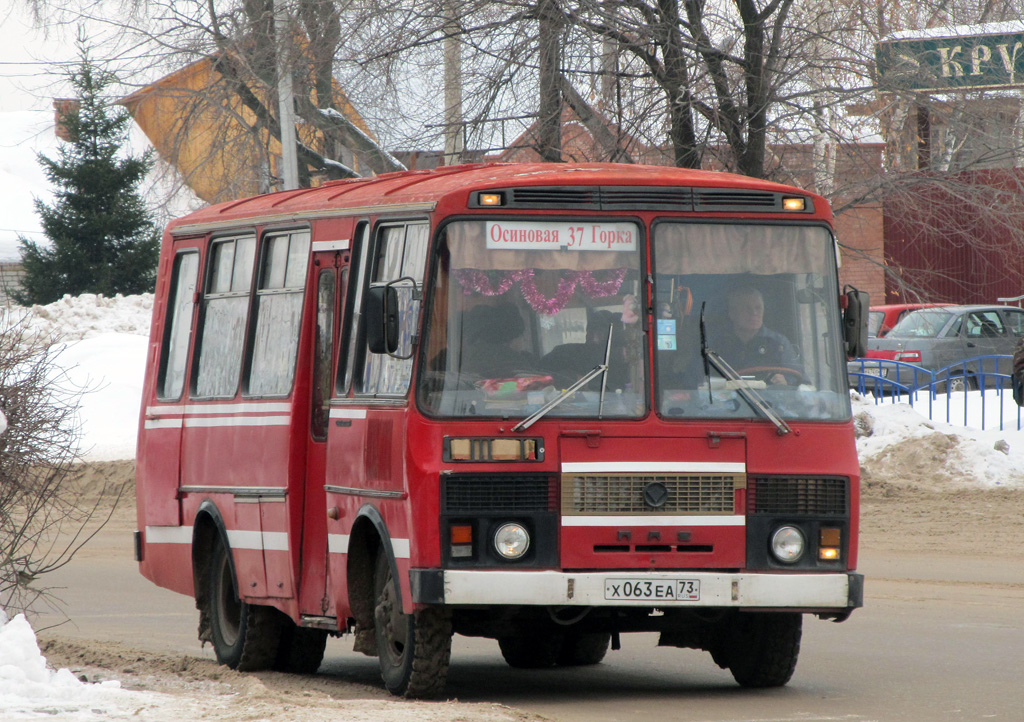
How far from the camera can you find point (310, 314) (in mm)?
9625

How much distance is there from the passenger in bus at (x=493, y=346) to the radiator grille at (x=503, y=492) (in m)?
0.49

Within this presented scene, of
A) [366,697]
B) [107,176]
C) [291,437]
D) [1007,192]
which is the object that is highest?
[107,176]

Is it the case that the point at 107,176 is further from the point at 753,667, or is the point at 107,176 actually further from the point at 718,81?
the point at 753,667

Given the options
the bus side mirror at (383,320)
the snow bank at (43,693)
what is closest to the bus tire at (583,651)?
the bus side mirror at (383,320)

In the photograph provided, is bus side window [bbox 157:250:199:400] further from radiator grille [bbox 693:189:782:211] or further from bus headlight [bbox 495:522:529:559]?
radiator grille [bbox 693:189:782:211]

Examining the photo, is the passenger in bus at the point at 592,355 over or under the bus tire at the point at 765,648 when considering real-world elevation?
over

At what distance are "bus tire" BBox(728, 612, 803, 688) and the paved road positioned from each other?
105 millimetres

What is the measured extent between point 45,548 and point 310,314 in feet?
31.6

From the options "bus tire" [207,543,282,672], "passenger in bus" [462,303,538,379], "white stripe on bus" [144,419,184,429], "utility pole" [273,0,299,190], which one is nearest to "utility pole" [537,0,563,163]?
"utility pole" [273,0,299,190]

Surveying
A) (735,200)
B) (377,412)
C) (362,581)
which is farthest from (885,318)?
(377,412)

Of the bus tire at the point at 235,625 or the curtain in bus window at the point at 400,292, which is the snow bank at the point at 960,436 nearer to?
the bus tire at the point at 235,625

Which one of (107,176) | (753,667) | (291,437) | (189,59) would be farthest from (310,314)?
(107,176)

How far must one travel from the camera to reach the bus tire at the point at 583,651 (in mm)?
10539

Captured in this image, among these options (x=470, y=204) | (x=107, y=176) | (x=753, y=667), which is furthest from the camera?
(x=107, y=176)
